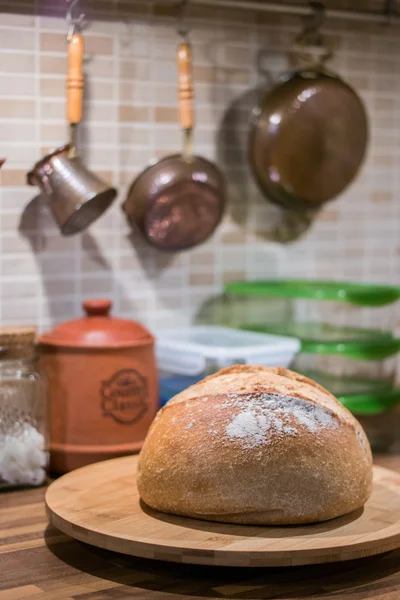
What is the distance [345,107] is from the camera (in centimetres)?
173

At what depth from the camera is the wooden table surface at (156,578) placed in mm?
927

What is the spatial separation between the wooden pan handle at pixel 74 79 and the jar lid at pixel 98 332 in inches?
11.5

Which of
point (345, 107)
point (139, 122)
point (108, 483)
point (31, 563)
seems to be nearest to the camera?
point (31, 563)

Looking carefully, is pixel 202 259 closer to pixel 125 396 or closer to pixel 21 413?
pixel 125 396

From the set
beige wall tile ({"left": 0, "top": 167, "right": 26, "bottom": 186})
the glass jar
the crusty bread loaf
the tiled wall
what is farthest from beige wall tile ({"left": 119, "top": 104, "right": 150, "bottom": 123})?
the crusty bread loaf

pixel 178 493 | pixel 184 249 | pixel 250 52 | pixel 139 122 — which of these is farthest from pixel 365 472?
pixel 250 52

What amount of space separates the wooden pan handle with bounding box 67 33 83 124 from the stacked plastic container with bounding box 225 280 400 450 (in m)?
0.46

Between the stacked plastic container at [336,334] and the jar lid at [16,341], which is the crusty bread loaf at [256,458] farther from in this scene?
the stacked plastic container at [336,334]

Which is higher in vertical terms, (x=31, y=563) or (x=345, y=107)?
(x=345, y=107)

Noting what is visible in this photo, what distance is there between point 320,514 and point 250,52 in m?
0.99

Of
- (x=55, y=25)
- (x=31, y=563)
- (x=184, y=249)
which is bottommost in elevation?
(x=31, y=563)

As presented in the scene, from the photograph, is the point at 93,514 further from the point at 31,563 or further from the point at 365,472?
the point at 365,472

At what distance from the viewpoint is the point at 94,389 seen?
4.45 ft

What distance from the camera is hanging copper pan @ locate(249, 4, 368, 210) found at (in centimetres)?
169
